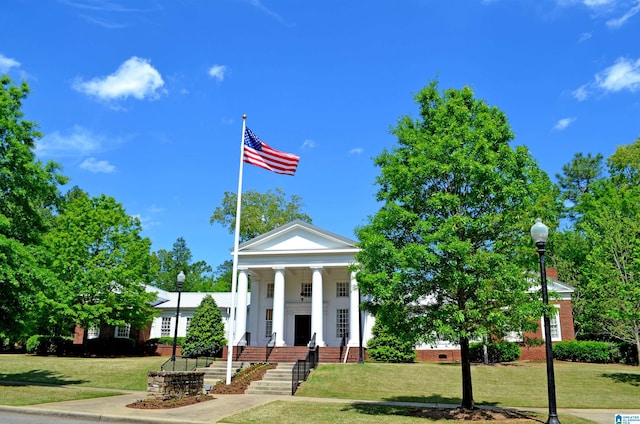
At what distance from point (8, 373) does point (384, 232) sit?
72.4 feet

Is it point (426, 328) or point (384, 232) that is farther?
point (384, 232)

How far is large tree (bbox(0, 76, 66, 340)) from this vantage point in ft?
62.2

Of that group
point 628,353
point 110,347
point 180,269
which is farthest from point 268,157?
point 180,269

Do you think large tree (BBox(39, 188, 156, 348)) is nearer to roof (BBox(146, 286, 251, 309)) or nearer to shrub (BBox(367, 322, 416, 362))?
roof (BBox(146, 286, 251, 309))

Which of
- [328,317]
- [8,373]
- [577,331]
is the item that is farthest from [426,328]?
[577,331]

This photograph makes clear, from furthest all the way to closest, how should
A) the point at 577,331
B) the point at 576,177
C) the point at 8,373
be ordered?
the point at 576,177, the point at 577,331, the point at 8,373

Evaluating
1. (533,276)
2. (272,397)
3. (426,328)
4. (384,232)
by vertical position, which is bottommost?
(272,397)

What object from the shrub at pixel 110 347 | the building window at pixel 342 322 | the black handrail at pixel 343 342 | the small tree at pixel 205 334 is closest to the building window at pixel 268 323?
the small tree at pixel 205 334

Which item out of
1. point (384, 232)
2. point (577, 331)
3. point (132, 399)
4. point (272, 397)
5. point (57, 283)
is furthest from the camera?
point (577, 331)

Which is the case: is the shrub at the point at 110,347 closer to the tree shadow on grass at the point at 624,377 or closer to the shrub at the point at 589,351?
the shrub at the point at 589,351

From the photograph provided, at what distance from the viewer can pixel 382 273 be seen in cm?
1298

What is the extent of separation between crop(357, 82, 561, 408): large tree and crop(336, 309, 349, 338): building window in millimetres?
19396

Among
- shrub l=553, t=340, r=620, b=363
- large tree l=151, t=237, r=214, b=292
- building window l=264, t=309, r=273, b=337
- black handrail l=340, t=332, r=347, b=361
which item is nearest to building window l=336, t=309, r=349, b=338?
black handrail l=340, t=332, r=347, b=361

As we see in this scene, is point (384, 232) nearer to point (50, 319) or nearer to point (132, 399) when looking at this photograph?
point (132, 399)
